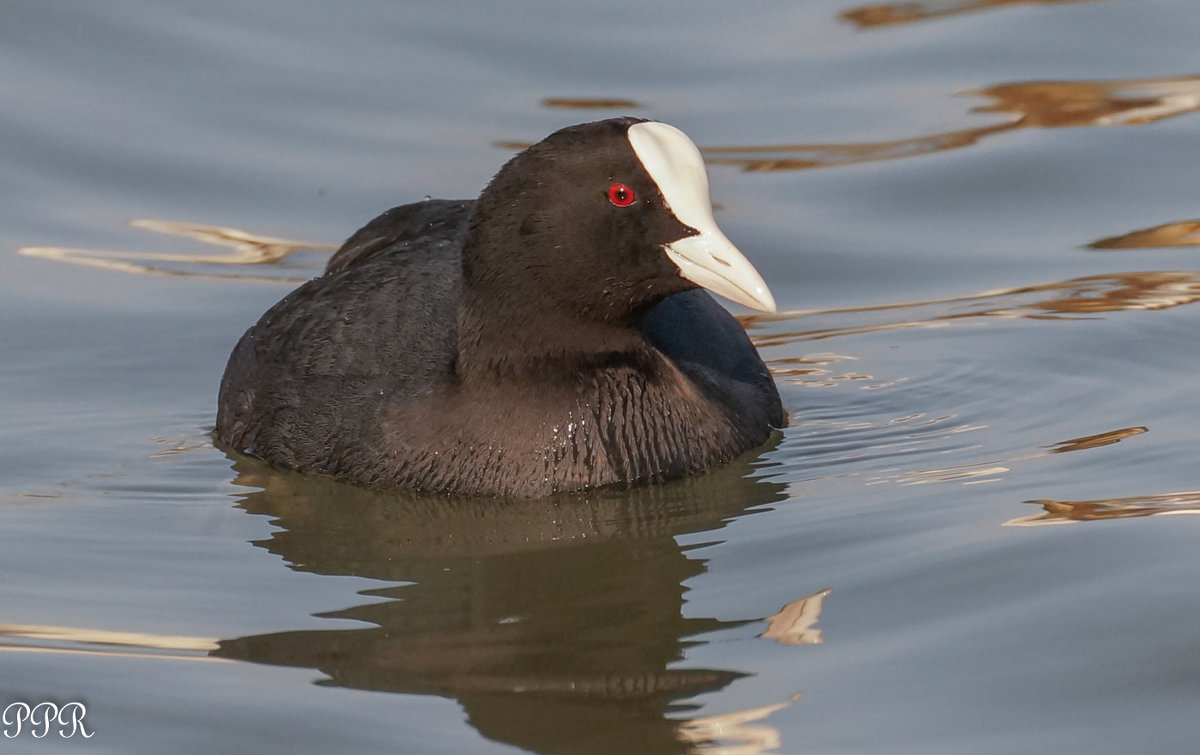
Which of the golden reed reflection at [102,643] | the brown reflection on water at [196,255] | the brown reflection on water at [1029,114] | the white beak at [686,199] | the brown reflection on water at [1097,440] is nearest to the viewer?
the golden reed reflection at [102,643]

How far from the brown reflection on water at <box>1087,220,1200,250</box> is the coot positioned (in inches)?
91.5

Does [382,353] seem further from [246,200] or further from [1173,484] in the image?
[246,200]

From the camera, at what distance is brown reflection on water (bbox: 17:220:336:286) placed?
834 centimetres

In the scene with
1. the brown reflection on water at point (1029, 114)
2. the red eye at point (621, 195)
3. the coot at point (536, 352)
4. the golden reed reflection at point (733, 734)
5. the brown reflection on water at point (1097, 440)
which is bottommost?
the golden reed reflection at point (733, 734)

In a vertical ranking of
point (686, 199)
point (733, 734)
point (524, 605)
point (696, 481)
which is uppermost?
point (686, 199)

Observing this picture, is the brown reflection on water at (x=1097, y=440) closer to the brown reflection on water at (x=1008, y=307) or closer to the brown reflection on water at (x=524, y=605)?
the brown reflection on water at (x=524, y=605)

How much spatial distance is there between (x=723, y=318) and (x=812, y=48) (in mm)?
4409

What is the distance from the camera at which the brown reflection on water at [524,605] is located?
4199mm

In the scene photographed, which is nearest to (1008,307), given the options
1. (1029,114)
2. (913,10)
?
(1029,114)

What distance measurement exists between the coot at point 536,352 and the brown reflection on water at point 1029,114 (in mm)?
3197

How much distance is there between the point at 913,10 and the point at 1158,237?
3.38 metres

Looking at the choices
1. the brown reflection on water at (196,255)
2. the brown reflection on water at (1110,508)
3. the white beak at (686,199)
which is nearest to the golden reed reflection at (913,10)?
the brown reflection on water at (196,255)

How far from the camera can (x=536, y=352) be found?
5.89 meters

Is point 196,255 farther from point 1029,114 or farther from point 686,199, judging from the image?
point 1029,114
